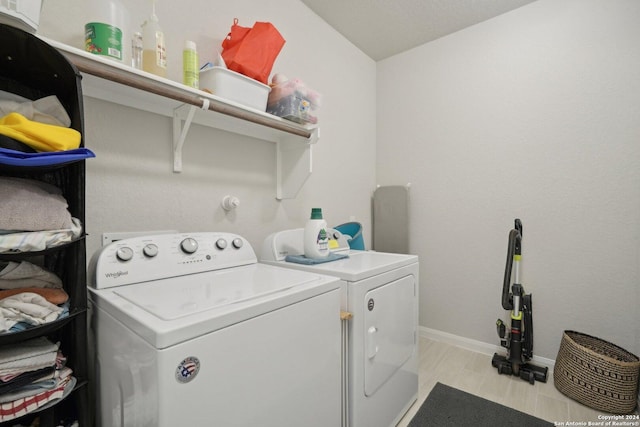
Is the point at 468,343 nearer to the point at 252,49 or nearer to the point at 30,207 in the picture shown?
the point at 252,49

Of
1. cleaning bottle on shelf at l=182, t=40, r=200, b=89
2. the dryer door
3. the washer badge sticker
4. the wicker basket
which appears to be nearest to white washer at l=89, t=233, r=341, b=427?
the washer badge sticker

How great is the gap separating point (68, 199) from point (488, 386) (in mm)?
2575

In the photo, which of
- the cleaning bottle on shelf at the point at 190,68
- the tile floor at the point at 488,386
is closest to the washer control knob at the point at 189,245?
the cleaning bottle on shelf at the point at 190,68

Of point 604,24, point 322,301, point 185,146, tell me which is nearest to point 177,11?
point 185,146

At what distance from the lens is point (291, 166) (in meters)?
1.95

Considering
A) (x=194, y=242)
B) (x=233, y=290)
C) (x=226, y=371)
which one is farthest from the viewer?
(x=194, y=242)

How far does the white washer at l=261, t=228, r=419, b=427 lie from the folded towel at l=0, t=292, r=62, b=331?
91 cm

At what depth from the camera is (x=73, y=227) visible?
2.77 feet

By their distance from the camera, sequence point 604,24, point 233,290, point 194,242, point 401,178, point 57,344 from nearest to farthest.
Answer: point 57,344, point 233,290, point 194,242, point 604,24, point 401,178

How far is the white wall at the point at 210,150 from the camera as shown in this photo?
1.22m

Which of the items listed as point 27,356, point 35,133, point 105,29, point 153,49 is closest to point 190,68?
point 153,49

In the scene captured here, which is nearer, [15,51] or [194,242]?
[15,51]

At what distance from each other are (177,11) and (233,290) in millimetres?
1439

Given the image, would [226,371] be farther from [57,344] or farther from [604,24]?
[604,24]
